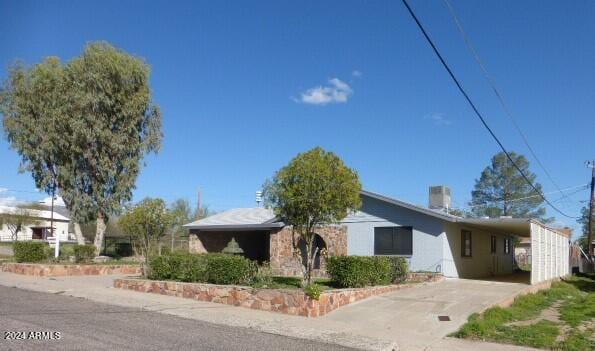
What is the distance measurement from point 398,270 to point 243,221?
11360 millimetres

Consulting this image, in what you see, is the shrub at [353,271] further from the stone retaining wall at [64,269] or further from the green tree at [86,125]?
the green tree at [86,125]

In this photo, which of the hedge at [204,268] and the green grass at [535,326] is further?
the hedge at [204,268]

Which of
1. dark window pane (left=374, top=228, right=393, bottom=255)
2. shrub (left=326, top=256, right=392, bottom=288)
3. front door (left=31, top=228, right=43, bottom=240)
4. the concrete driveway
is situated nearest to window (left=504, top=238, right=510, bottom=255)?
dark window pane (left=374, top=228, right=393, bottom=255)

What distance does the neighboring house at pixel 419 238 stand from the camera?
69.6 ft

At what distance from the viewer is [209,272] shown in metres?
15.6

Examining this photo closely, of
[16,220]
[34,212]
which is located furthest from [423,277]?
[34,212]

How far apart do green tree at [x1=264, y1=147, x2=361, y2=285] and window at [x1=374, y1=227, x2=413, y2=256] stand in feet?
25.9

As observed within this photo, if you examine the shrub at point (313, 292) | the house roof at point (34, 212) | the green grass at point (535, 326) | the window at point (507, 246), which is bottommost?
the green grass at point (535, 326)

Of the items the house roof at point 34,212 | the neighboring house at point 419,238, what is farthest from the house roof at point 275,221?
the house roof at point 34,212

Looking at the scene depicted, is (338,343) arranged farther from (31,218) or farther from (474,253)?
(31,218)

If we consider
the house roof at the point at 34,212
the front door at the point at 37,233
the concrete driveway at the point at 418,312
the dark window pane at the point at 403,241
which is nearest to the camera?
the concrete driveway at the point at 418,312

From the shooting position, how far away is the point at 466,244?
79.4 ft

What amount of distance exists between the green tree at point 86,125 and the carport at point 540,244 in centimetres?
1814

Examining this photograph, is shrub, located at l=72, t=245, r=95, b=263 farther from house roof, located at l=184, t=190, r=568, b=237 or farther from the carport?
the carport
